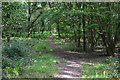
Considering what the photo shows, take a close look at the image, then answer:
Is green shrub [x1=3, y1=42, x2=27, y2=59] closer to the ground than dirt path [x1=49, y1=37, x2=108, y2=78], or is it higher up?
higher up

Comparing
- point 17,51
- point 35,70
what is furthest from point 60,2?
point 35,70

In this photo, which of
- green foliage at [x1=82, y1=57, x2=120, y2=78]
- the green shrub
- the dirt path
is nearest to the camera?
green foliage at [x1=82, y1=57, x2=120, y2=78]

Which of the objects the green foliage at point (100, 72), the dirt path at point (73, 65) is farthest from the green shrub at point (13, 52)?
the green foliage at point (100, 72)

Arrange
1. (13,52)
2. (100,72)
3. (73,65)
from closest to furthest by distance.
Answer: (100,72)
(73,65)
(13,52)

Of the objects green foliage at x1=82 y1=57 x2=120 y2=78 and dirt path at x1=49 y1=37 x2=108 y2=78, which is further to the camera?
dirt path at x1=49 y1=37 x2=108 y2=78

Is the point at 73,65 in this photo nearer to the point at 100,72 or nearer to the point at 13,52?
the point at 100,72

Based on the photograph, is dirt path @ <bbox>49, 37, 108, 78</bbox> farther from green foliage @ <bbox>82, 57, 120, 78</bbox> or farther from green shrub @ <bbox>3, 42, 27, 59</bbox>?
green shrub @ <bbox>3, 42, 27, 59</bbox>

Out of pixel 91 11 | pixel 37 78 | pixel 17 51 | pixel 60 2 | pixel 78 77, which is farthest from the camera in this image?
pixel 60 2

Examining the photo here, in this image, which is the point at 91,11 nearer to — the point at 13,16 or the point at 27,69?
the point at 13,16

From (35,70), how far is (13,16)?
4330 millimetres

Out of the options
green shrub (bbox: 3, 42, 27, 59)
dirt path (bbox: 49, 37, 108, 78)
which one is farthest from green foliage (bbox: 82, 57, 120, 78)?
green shrub (bbox: 3, 42, 27, 59)

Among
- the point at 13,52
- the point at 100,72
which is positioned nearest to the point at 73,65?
the point at 100,72

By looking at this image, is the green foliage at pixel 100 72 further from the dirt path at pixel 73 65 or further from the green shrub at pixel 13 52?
the green shrub at pixel 13 52

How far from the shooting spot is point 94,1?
10797mm
